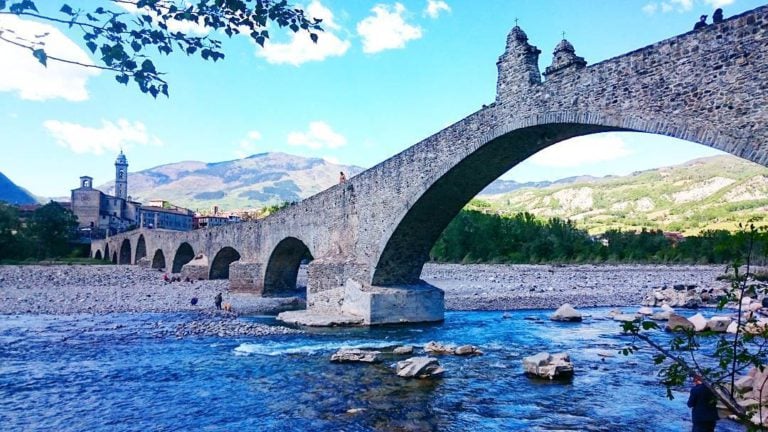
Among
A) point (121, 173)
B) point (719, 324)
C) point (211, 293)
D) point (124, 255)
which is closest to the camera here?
point (719, 324)

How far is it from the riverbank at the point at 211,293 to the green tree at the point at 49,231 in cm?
2018

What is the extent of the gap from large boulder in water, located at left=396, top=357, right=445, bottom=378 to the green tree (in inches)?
2278

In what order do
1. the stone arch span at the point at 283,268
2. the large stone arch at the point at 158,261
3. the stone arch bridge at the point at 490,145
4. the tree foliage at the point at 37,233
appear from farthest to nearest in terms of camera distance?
the tree foliage at the point at 37,233
the large stone arch at the point at 158,261
the stone arch span at the point at 283,268
the stone arch bridge at the point at 490,145

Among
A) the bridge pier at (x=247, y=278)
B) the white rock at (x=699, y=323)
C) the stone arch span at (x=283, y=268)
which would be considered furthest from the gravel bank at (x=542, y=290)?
the bridge pier at (x=247, y=278)

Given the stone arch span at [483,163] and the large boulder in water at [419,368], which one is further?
the large boulder in water at [419,368]

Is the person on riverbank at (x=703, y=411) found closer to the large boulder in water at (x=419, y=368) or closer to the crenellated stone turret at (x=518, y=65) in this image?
the large boulder in water at (x=419, y=368)

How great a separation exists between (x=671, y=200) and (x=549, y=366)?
157327 mm

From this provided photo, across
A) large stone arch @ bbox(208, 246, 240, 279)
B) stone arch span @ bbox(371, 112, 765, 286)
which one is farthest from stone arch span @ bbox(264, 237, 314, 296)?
stone arch span @ bbox(371, 112, 765, 286)

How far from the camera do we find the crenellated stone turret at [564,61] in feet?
35.1

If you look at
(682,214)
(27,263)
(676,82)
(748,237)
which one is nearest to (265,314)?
(676,82)

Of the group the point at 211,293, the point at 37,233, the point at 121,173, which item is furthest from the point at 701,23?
the point at 121,173

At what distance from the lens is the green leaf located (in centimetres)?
258

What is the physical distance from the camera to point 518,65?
1212 centimetres

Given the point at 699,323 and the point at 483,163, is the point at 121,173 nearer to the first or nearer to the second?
the point at 483,163
